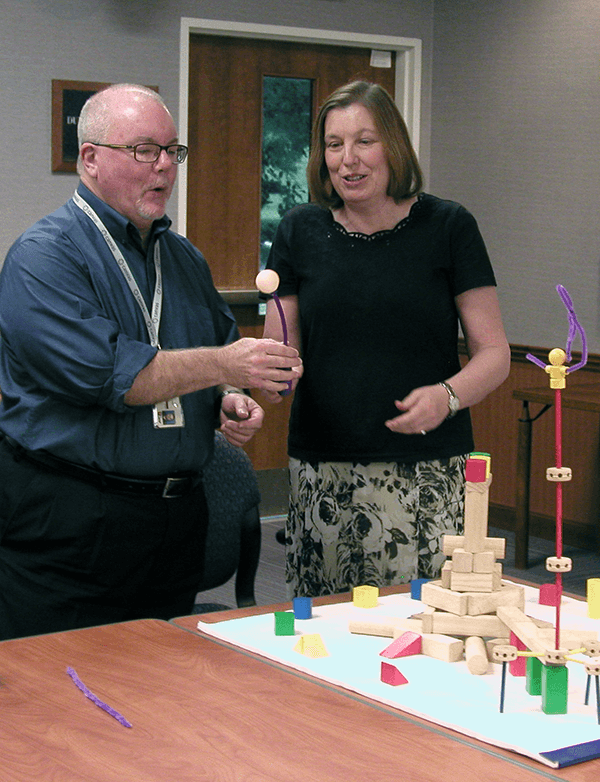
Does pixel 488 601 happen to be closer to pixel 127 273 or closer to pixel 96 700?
pixel 96 700

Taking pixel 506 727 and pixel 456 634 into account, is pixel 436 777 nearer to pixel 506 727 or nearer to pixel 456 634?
pixel 506 727

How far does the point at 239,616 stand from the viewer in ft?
6.00

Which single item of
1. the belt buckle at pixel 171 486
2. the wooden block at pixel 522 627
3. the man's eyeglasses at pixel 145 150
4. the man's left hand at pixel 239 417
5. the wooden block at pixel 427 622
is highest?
the man's eyeglasses at pixel 145 150

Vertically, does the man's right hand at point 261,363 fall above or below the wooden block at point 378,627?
above

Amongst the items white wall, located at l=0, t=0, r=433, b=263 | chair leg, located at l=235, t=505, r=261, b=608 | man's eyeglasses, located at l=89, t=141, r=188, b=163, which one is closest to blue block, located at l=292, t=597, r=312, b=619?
chair leg, located at l=235, t=505, r=261, b=608

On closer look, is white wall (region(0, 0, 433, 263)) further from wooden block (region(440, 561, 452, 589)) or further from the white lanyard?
wooden block (region(440, 561, 452, 589))

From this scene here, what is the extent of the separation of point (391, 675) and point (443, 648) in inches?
5.0

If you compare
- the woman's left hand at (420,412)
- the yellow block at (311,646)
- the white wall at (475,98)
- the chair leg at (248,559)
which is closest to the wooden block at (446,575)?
the yellow block at (311,646)

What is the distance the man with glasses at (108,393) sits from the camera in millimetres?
1961

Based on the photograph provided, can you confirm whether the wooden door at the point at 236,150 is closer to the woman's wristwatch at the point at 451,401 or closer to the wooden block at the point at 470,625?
the woman's wristwatch at the point at 451,401

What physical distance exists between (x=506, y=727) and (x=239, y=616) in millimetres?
604

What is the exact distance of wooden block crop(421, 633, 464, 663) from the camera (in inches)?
62.6

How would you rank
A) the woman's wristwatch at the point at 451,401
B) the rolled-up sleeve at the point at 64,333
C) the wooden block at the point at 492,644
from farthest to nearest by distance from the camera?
the woman's wristwatch at the point at 451,401 < the rolled-up sleeve at the point at 64,333 < the wooden block at the point at 492,644

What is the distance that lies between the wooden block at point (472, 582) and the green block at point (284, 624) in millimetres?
257
